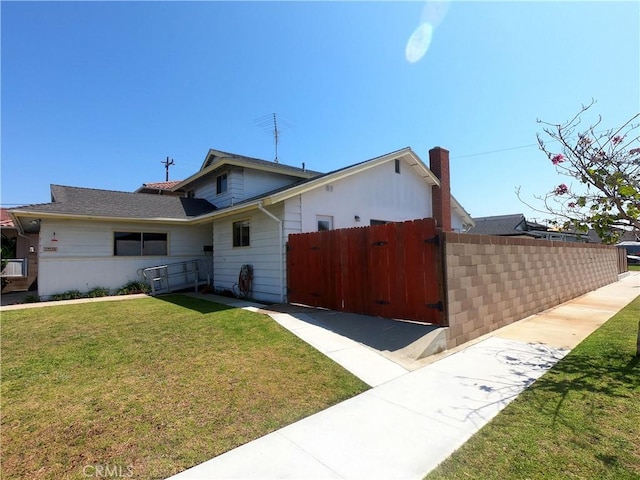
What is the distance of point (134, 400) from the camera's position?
3.42m

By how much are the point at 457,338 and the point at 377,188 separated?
7218 mm

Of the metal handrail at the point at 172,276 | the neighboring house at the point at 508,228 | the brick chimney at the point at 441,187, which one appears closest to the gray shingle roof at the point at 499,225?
the neighboring house at the point at 508,228

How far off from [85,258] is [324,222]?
9.05m

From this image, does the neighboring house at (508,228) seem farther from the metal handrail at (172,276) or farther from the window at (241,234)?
the metal handrail at (172,276)

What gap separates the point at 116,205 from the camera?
13.1 m

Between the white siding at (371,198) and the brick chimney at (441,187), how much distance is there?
0.30 meters

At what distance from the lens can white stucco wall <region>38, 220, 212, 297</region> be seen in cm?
1131

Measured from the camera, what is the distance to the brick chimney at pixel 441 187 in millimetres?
13711

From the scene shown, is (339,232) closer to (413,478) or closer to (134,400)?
(134,400)

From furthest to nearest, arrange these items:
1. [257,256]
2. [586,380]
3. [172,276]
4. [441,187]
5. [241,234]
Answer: [441,187], [172,276], [241,234], [257,256], [586,380]

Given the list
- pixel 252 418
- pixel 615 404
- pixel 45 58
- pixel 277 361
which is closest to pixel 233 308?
pixel 277 361

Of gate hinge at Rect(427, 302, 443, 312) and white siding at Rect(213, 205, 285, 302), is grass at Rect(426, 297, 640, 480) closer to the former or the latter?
gate hinge at Rect(427, 302, 443, 312)

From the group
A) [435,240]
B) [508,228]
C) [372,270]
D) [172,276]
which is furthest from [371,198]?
[508,228]

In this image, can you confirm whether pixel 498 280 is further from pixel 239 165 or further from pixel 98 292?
pixel 98 292
